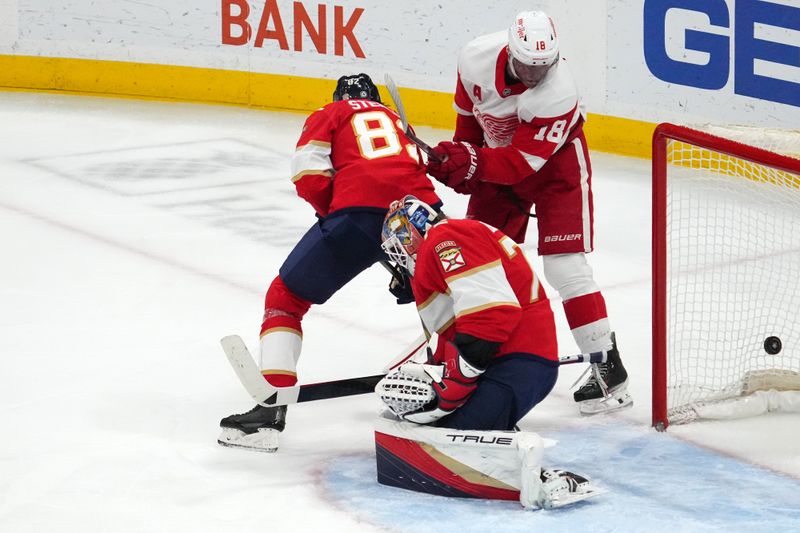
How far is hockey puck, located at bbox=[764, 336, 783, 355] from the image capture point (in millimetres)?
3824

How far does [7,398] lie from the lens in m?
3.80

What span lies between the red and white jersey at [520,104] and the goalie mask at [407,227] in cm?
58

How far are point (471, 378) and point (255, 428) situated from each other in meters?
0.71

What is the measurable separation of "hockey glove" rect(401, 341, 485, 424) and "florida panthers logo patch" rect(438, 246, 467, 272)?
0.19 metres

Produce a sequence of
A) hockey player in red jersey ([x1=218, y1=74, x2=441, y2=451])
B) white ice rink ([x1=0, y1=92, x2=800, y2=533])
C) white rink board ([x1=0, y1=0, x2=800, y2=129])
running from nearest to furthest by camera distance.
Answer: white ice rink ([x1=0, y1=92, x2=800, y2=533]), hockey player in red jersey ([x1=218, y1=74, x2=441, y2=451]), white rink board ([x1=0, y1=0, x2=800, y2=129])

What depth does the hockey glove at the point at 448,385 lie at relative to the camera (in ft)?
10.1

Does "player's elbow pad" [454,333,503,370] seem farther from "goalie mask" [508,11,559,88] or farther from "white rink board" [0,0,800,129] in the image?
"white rink board" [0,0,800,129]

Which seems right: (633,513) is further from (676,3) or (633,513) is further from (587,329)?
(676,3)

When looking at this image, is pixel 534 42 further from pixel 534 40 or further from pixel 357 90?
pixel 357 90

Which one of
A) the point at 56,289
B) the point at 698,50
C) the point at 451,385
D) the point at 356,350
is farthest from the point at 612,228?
the point at 451,385

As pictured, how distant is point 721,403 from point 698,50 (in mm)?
3062

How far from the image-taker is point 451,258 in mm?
3051

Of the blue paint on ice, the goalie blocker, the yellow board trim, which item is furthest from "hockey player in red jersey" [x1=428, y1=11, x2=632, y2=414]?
the yellow board trim

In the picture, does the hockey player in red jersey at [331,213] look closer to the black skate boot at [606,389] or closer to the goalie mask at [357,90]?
the goalie mask at [357,90]
